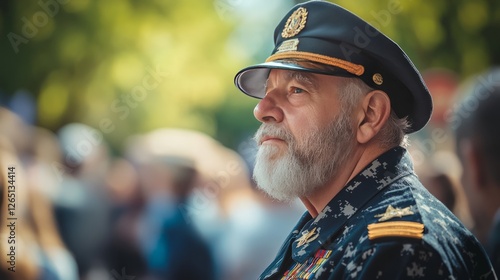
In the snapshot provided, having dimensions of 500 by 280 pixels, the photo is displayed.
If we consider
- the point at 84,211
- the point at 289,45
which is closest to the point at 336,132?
the point at 289,45

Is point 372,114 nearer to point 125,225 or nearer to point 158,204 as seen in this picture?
point 158,204

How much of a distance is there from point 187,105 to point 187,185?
259 cm

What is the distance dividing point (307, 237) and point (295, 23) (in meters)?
0.84

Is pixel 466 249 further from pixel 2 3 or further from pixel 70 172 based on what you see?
pixel 2 3

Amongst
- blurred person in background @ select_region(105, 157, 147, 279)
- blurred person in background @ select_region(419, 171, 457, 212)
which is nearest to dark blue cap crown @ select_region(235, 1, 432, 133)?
blurred person in background @ select_region(419, 171, 457, 212)

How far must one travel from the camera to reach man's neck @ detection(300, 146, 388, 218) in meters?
2.56

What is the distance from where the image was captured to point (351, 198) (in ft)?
7.86

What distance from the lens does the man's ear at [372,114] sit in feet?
8.43

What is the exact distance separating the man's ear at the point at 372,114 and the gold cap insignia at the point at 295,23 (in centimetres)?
38

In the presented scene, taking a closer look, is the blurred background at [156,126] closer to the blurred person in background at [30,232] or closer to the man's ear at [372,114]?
the blurred person in background at [30,232]

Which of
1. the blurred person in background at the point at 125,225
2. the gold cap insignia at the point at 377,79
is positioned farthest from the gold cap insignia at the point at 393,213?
the blurred person in background at the point at 125,225

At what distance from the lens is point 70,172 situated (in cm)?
569

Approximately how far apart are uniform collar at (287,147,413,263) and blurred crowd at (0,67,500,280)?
1568mm

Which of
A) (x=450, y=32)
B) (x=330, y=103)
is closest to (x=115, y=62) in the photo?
(x=450, y=32)
